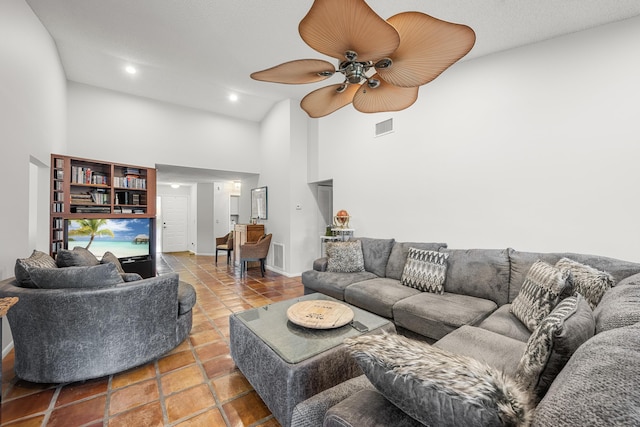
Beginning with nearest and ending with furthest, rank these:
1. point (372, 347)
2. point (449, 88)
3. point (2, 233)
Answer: point (372, 347)
point (2, 233)
point (449, 88)

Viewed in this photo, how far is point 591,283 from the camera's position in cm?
160

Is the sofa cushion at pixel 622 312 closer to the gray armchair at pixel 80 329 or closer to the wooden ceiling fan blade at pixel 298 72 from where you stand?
the wooden ceiling fan blade at pixel 298 72

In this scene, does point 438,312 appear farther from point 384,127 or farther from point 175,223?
point 175,223

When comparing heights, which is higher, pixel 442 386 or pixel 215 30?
pixel 215 30

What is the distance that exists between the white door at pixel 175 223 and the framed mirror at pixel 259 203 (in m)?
3.69

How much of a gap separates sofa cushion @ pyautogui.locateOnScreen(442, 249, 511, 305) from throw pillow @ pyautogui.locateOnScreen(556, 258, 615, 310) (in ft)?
2.28

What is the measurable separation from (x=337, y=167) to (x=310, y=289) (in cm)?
225

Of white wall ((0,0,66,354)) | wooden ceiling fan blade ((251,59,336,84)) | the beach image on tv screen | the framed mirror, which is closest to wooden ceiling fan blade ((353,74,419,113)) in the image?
wooden ceiling fan blade ((251,59,336,84))

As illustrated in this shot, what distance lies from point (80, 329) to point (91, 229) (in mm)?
3073

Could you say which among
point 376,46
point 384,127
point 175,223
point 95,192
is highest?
point 384,127

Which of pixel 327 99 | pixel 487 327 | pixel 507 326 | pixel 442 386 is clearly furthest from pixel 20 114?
pixel 507 326

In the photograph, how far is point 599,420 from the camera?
0.44 metres

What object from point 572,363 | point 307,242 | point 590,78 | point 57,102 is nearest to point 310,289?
point 307,242

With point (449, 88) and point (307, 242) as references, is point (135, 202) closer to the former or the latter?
point (307, 242)
